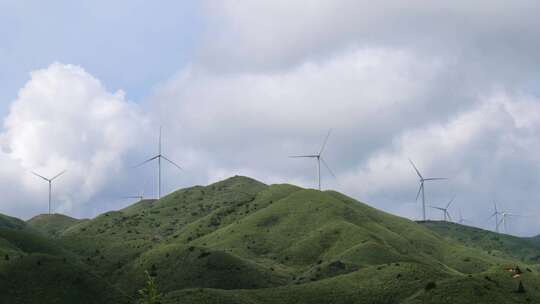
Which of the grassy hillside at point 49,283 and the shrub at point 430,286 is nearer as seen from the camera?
the grassy hillside at point 49,283

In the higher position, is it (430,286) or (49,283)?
(49,283)

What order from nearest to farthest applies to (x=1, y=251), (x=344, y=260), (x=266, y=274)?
(x=1, y=251) < (x=266, y=274) < (x=344, y=260)

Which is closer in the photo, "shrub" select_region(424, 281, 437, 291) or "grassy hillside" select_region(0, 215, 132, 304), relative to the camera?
"grassy hillside" select_region(0, 215, 132, 304)

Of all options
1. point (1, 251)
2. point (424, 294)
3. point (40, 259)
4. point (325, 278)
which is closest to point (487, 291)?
point (424, 294)

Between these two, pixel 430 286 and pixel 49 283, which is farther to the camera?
pixel 430 286

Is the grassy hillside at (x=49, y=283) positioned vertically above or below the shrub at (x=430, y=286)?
above

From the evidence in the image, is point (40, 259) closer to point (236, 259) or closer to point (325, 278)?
point (236, 259)

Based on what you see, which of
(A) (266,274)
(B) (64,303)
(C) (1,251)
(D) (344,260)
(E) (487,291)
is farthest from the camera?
(D) (344,260)

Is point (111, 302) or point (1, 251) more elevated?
point (1, 251)

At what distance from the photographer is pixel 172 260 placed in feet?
591

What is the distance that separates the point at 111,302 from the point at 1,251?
40.7m

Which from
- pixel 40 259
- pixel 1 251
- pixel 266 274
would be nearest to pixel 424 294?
pixel 266 274

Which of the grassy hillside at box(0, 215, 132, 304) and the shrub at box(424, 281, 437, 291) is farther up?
the grassy hillside at box(0, 215, 132, 304)

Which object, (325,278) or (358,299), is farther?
(325,278)
